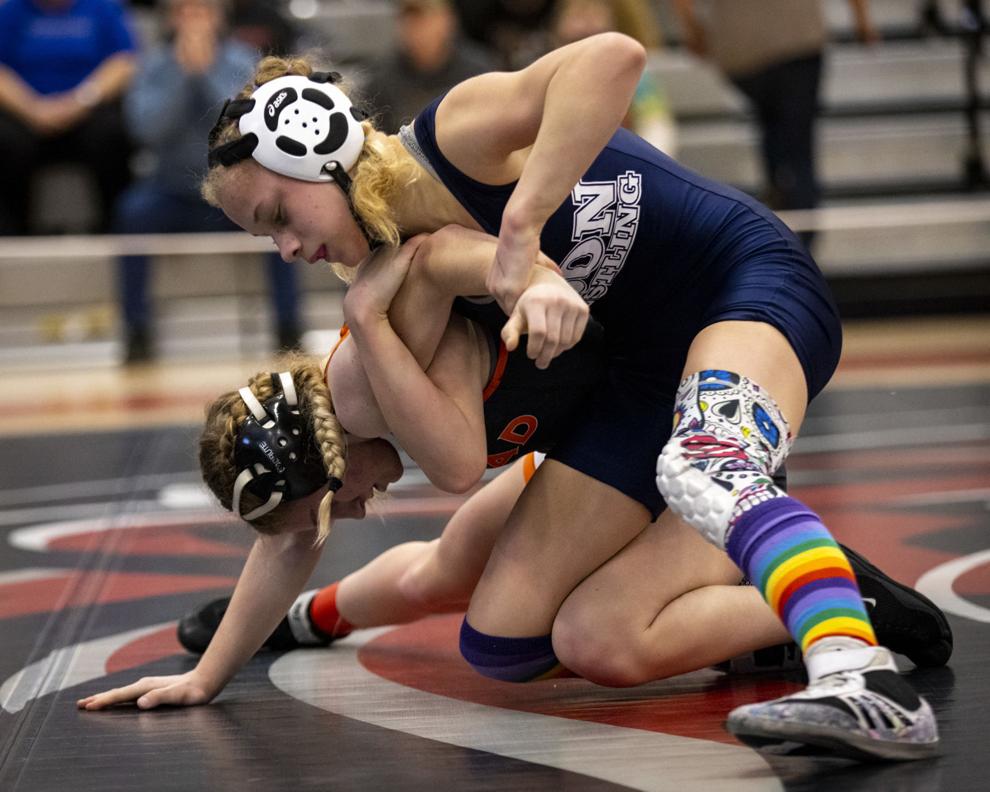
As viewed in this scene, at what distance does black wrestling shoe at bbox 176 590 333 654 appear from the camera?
9.25ft

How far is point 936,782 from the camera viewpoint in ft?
6.15

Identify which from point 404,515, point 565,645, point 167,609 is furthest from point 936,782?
point 404,515

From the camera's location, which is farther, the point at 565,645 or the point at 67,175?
the point at 67,175

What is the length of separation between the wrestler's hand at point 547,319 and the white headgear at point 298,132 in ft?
1.42

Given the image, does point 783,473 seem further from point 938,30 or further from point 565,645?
point 938,30

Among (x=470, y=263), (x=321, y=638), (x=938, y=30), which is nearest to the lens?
(x=470, y=263)

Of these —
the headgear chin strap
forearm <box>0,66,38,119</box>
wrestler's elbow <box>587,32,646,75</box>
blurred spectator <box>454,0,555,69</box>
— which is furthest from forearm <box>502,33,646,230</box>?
forearm <box>0,66,38,119</box>

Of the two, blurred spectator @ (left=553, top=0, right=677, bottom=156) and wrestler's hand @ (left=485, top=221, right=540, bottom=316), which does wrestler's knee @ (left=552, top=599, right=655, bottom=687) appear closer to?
wrestler's hand @ (left=485, top=221, right=540, bottom=316)

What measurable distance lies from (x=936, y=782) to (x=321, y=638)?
134 centimetres

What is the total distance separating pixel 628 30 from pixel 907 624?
554 centimetres

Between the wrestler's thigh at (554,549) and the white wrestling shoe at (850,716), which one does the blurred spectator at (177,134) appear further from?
the white wrestling shoe at (850,716)

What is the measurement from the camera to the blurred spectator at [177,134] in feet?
24.7

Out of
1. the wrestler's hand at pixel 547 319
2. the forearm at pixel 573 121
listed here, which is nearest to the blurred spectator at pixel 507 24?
the forearm at pixel 573 121

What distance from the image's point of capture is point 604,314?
2.65 metres
